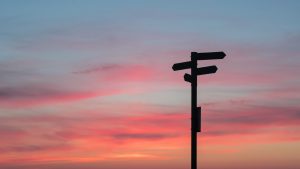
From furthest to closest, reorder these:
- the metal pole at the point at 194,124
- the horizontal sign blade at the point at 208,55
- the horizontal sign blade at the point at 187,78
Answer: the horizontal sign blade at the point at 208,55, the horizontal sign blade at the point at 187,78, the metal pole at the point at 194,124

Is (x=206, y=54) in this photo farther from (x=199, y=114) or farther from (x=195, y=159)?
(x=195, y=159)

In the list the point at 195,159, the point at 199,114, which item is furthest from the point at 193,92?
the point at 195,159

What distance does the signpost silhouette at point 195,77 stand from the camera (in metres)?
14.3

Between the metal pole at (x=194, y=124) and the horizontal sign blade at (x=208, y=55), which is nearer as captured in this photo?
the metal pole at (x=194, y=124)

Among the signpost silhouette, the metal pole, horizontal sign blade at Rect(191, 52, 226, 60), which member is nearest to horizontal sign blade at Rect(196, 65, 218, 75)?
the signpost silhouette

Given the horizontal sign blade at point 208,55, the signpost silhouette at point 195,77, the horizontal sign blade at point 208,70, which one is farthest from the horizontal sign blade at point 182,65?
the horizontal sign blade at point 208,70

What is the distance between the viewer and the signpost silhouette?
1430cm

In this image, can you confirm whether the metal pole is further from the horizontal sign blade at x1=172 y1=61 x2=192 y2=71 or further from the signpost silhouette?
the horizontal sign blade at x1=172 y1=61 x2=192 y2=71

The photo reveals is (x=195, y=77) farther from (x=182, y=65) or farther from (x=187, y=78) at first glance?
(x=182, y=65)

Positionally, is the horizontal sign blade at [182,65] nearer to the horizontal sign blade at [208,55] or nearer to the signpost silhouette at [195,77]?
the signpost silhouette at [195,77]

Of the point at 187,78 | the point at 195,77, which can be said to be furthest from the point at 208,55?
the point at 187,78

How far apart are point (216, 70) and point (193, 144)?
2.03 meters

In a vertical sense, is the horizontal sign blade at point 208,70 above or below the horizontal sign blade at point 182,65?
below

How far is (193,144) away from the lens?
1430 cm
